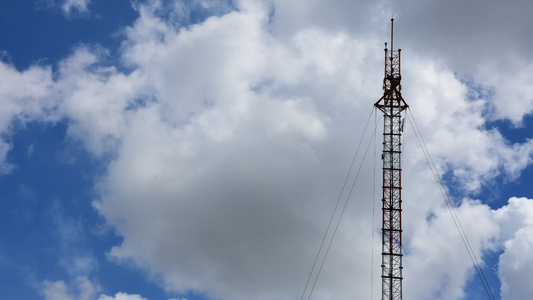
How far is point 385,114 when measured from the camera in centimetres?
13562

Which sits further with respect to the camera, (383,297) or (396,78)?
(396,78)

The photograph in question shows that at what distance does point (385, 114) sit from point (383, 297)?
35106 millimetres

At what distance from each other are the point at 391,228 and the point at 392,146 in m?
16.1

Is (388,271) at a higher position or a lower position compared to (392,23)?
lower

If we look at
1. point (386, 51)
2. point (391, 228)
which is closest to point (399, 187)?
point (391, 228)

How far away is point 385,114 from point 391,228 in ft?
74.2

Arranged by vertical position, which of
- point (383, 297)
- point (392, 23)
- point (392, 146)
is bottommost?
point (383, 297)

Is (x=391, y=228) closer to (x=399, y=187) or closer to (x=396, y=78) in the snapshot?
(x=399, y=187)

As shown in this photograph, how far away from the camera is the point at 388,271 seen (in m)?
125

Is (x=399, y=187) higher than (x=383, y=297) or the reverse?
higher

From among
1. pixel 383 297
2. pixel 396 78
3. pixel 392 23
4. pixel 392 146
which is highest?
pixel 392 23

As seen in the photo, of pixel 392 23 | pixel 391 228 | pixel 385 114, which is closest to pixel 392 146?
pixel 385 114

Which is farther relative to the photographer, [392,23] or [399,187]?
[392,23]

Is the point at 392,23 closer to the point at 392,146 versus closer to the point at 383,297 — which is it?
the point at 392,146
